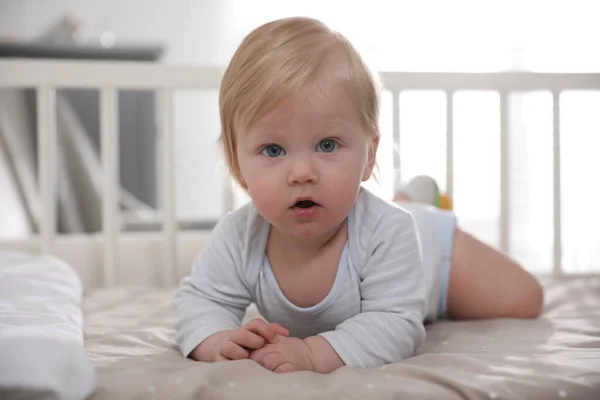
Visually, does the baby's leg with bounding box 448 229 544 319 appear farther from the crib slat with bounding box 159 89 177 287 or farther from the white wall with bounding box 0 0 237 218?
the white wall with bounding box 0 0 237 218

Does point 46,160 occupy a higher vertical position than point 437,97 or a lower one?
lower

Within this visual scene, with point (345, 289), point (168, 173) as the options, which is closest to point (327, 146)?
point (345, 289)

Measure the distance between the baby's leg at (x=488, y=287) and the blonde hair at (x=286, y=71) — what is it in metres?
0.37

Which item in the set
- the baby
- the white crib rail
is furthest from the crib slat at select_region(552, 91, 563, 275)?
the baby

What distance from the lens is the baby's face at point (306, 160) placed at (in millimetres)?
733

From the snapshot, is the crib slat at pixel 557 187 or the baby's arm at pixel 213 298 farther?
the crib slat at pixel 557 187

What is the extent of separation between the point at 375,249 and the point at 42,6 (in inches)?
112

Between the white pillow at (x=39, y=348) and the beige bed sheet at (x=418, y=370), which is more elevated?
the white pillow at (x=39, y=348)

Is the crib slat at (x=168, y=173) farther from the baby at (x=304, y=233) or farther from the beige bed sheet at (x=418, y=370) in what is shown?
the baby at (x=304, y=233)

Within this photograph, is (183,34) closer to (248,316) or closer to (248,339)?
(248,316)

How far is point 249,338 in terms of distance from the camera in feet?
2.38

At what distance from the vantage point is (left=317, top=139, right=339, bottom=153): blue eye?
75 centimetres

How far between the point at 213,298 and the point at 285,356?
166mm

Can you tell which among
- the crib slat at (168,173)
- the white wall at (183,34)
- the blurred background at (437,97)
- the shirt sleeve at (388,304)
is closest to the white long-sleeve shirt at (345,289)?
the shirt sleeve at (388,304)
